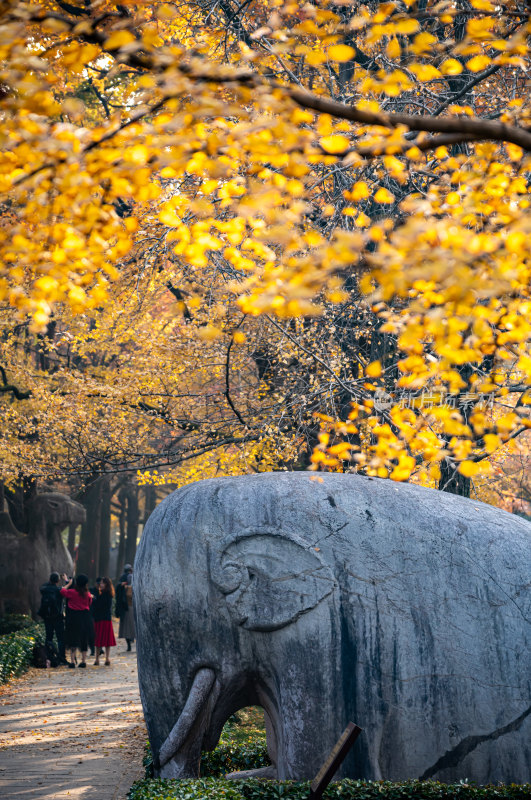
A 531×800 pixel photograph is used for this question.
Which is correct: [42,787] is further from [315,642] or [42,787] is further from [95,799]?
[315,642]

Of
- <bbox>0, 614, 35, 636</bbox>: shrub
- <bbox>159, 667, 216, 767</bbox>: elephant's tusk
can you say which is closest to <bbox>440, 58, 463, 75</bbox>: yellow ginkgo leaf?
<bbox>159, 667, 216, 767</bbox>: elephant's tusk

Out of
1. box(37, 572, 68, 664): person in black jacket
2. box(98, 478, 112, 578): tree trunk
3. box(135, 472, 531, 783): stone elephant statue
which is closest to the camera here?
box(135, 472, 531, 783): stone elephant statue

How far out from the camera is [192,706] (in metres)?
5.64

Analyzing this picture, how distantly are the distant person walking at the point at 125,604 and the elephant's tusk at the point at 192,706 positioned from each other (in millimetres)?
10268

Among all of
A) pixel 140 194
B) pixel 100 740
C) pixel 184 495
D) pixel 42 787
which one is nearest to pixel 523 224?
pixel 140 194

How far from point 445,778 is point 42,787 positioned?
4.26m

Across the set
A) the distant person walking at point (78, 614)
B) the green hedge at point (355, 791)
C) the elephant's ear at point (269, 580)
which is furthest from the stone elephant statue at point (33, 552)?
the elephant's ear at point (269, 580)

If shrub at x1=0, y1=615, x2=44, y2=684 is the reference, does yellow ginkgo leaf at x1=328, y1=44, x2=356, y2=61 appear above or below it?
above

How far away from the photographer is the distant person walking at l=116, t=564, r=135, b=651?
54.6 feet

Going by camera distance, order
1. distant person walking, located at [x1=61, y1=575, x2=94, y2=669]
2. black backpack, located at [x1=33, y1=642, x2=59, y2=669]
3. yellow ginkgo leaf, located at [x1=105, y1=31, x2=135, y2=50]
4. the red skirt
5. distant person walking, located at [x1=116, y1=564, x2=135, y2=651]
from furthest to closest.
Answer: distant person walking, located at [x1=116, y1=564, x2=135, y2=651], black backpack, located at [x1=33, y1=642, x2=59, y2=669], the red skirt, distant person walking, located at [x1=61, y1=575, x2=94, y2=669], yellow ginkgo leaf, located at [x1=105, y1=31, x2=135, y2=50]

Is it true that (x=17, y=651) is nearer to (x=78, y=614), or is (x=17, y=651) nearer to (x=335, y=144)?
(x=78, y=614)

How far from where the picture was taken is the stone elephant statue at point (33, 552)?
19734 mm

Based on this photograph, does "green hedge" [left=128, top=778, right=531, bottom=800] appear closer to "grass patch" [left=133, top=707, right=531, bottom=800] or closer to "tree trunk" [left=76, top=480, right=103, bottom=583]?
"grass patch" [left=133, top=707, right=531, bottom=800]

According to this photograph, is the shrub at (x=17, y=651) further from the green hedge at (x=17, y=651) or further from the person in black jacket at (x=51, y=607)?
the person in black jacket at (x=51, y=607)
